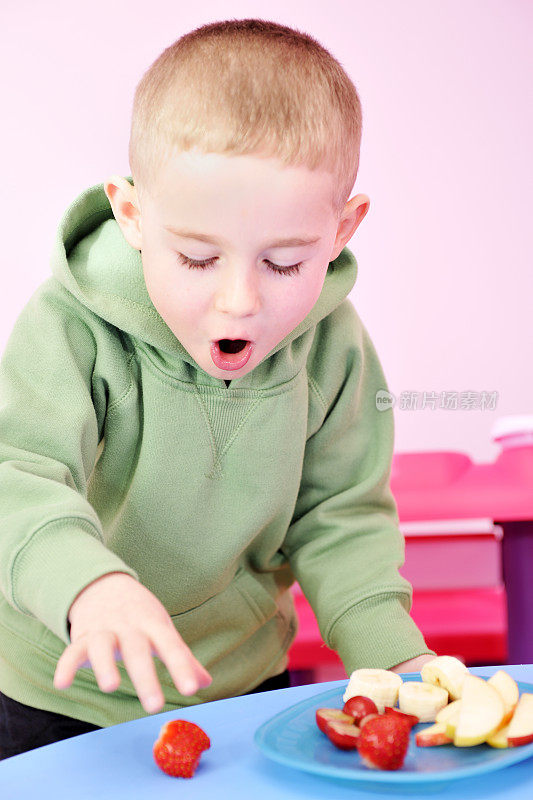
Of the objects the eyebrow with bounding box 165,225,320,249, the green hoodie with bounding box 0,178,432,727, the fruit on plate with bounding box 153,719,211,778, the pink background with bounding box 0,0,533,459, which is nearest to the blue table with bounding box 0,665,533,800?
the fruit on plate with bounding box 153,719,211,778

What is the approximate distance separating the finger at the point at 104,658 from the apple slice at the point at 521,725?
0.70ft

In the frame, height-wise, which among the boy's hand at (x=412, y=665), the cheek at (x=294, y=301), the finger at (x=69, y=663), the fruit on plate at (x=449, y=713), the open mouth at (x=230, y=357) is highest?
the cheek at (x=294, y=301)

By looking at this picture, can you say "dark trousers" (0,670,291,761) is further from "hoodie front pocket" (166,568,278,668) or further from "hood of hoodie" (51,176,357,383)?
"hood of hoodie" (51,176,357,383)

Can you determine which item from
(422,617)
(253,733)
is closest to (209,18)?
(422,617)

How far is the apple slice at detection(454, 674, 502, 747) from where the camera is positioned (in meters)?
0.54

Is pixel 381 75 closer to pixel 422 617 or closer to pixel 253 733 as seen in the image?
pixel 422 617

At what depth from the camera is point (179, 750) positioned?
549mm

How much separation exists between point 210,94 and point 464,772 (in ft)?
1.49

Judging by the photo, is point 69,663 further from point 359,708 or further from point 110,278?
point 110,278

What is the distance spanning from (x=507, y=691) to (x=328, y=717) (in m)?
0.10

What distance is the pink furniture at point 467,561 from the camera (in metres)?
1.29

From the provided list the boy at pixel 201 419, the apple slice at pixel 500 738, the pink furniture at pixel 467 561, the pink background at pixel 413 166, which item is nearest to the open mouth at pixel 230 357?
the boy at pixel 201 419

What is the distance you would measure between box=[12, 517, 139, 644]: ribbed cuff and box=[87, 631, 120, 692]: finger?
5 centimetres

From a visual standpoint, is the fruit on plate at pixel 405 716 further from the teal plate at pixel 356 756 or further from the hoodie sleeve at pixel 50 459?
the hoodie sleeve at pixel 50 459
